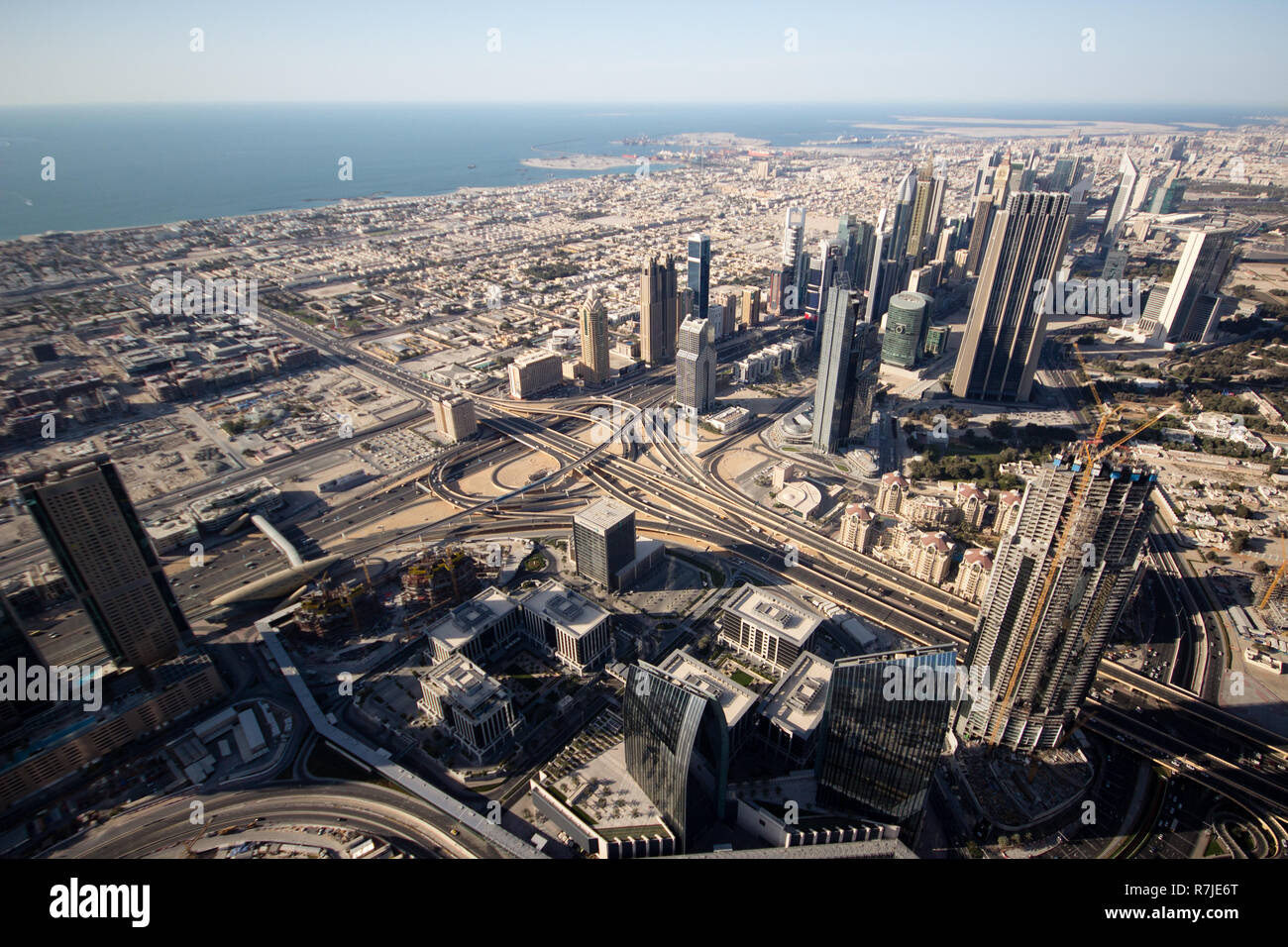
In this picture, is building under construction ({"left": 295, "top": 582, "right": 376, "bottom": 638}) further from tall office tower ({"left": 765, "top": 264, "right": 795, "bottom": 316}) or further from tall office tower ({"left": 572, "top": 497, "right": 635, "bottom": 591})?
tall office tower ({"left": 765, "top": 264, "right": 795, "bottom": 316})

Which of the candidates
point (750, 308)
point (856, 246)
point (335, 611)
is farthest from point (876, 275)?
point (335, 611)

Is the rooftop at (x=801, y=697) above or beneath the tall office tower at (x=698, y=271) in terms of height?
beneath

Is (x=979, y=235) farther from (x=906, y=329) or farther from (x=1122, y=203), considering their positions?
(x=906, y=329)

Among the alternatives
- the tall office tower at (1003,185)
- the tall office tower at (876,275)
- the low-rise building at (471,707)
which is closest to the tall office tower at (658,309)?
the tall office tower at (876,275)

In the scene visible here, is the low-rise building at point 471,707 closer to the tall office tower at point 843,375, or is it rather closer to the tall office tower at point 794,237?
the tall office tower at point 843,375

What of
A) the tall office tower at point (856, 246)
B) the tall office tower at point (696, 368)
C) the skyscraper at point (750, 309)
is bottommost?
the tall office tower at point (696, 368)

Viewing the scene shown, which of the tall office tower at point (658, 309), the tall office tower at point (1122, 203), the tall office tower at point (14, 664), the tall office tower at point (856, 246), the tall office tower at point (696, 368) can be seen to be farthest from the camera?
the tall office tower at point (1122, 203)

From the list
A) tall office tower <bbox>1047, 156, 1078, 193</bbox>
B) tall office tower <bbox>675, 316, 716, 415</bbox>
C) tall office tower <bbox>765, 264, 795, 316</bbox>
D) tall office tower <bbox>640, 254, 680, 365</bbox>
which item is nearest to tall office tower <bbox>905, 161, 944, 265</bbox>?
tall office tower <bbox>765, 264, 795, 316</bbox>
